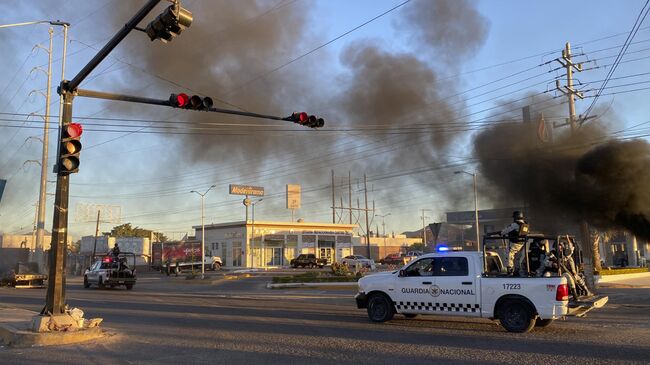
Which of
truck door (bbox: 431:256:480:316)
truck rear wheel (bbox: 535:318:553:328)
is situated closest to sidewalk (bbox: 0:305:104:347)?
truck door (bbox: 431:256:480:316)

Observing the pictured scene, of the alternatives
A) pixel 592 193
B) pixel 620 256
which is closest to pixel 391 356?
pixel 592 193

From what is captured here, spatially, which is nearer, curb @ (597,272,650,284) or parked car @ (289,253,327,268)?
curb @ (597,272,650,284)

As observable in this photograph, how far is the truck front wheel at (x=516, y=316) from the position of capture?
Answer: 364 inches

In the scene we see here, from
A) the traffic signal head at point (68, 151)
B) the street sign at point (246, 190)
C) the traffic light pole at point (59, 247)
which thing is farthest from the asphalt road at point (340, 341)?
the street sign at point (246, 190)

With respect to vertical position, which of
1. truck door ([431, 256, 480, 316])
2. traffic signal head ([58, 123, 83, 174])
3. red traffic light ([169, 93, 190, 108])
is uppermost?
red traffic light ([169, 93, 190, 108])

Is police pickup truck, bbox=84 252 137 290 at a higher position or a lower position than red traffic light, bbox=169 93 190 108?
lower

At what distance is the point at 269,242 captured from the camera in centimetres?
5506

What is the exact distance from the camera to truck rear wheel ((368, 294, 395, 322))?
10750 millimetres

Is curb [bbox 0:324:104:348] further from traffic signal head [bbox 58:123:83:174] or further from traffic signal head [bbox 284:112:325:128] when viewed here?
traffic signal head [bbox 284:112:325:128]

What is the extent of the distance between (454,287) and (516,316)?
1210mm

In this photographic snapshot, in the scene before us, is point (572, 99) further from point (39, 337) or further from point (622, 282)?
point (39, 337)

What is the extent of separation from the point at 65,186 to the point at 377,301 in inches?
256

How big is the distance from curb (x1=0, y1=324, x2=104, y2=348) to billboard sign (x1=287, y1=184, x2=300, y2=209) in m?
53.8

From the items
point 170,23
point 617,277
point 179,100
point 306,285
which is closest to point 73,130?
point 179,100
